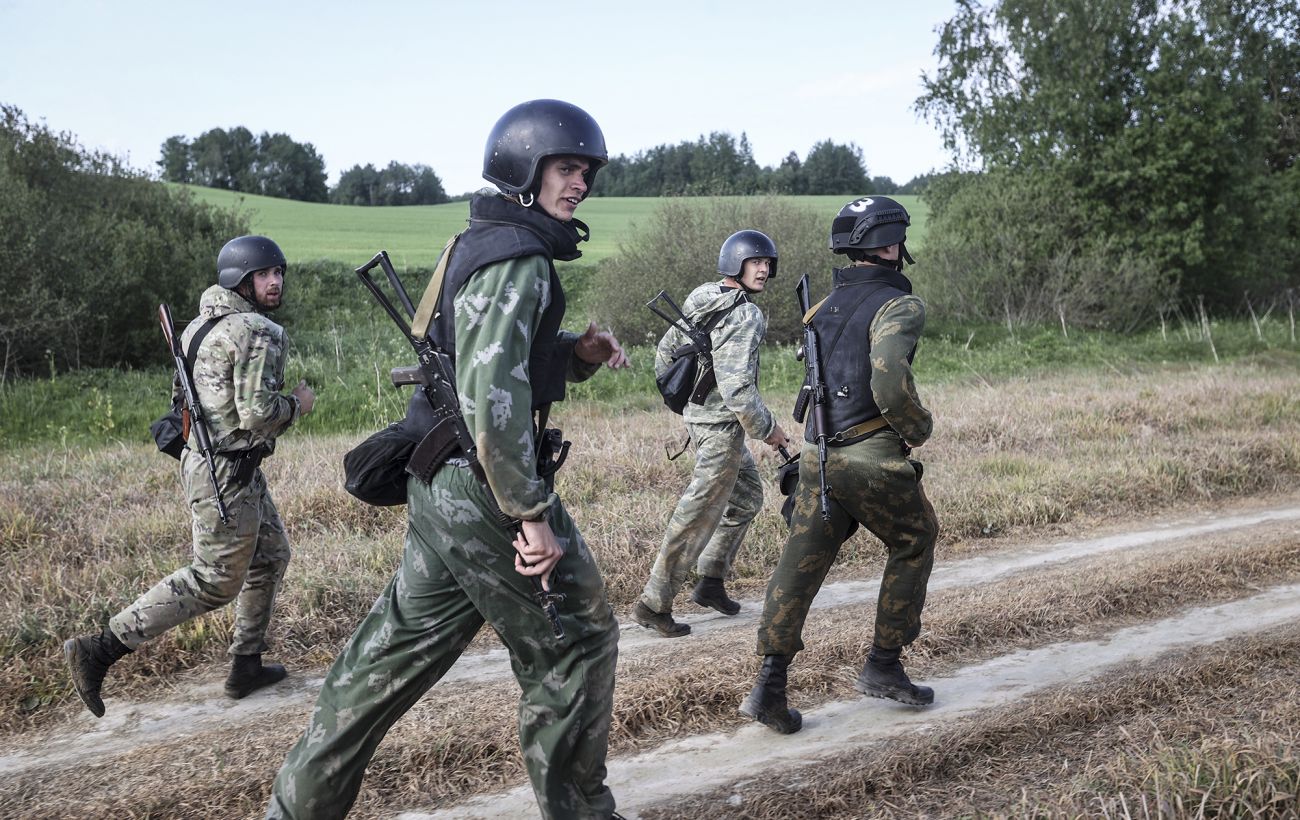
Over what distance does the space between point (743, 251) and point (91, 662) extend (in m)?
3.93

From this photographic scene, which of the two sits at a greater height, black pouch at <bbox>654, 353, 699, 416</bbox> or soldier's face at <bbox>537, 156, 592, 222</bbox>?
soldier's face at <bbox>537, 156, 592, 222</bbox>

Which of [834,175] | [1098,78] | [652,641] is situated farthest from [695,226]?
[834,175]

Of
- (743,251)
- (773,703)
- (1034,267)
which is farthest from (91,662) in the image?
(1034,267)

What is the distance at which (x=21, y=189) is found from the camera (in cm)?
1731

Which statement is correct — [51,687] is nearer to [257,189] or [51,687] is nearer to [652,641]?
[652,641]

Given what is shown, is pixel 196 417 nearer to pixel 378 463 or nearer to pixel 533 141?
pixel 378 463

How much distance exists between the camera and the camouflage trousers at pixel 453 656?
317 centimetres

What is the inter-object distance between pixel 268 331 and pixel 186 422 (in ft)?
1.97

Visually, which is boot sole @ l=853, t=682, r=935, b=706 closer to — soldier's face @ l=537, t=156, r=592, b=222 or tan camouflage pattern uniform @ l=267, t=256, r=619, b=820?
tan camouflage pattern uniform @ l=267, t=256, r=619, b=820

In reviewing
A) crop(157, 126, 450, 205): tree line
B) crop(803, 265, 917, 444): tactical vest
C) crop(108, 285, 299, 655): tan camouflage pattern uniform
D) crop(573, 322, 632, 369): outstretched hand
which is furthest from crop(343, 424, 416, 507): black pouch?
crop(157, 126, 450, 205): tree line

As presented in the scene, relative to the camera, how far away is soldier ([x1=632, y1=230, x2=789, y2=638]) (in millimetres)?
6078

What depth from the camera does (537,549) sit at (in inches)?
121

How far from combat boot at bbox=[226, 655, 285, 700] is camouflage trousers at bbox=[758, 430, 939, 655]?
248 cm

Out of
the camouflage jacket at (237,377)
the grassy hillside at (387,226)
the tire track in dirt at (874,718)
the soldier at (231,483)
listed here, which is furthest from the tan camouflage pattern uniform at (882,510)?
the grassy hillside at (387,226)
